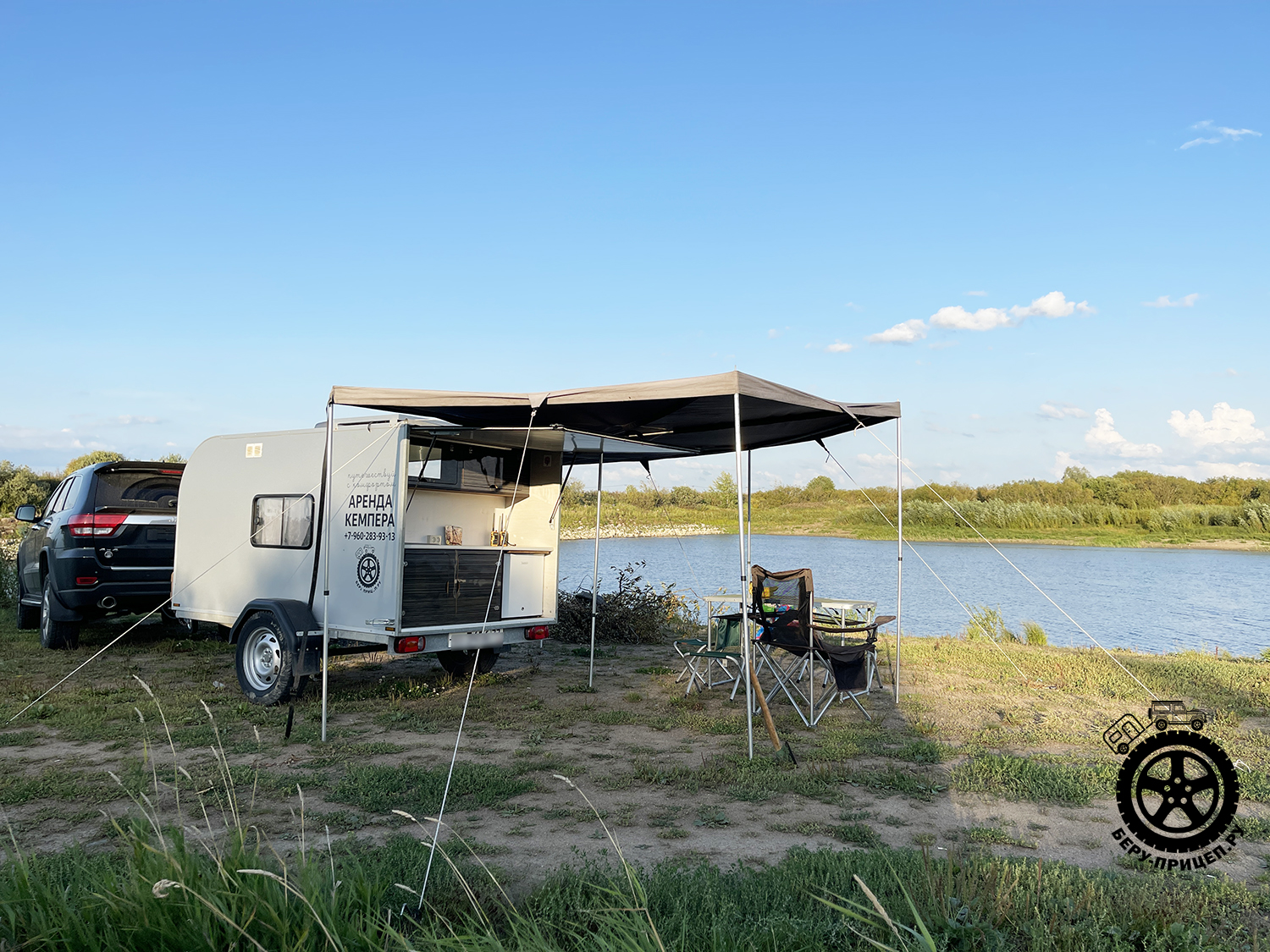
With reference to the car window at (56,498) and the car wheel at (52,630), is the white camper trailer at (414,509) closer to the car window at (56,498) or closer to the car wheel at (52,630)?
the car wheel at (52,630)

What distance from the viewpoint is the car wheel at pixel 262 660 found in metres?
6.49

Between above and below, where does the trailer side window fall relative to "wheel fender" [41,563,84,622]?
above

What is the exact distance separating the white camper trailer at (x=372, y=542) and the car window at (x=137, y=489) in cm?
102

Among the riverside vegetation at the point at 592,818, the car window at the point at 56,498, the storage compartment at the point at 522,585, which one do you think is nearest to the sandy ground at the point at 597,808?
the riverside vegetation at the point at 592,818

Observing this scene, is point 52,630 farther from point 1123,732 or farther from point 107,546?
point 1123,732

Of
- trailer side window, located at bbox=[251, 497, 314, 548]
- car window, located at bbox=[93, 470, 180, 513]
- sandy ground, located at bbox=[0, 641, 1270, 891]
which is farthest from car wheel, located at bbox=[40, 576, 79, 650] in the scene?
sandy ground, located at bbox=[0, 641, 1270, 891]

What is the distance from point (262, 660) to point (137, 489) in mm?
3057

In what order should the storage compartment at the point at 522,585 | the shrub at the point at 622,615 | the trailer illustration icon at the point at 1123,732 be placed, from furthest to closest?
1. the shrub at the point at 622,615
2. the storage compartment at the point at 522,585
3. the trailer illustration icon at the point at 1123,732

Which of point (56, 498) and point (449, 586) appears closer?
point (449, 586)

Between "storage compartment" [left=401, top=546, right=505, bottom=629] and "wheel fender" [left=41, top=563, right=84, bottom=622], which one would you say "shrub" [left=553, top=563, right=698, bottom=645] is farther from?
"wheel fender" [left=41, top=563, right=84, bottom=622]

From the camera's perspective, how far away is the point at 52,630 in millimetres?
8766

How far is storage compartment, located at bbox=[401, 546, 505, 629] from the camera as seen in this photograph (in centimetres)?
640

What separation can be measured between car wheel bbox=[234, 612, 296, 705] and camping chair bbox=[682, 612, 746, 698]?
317 centimetres
